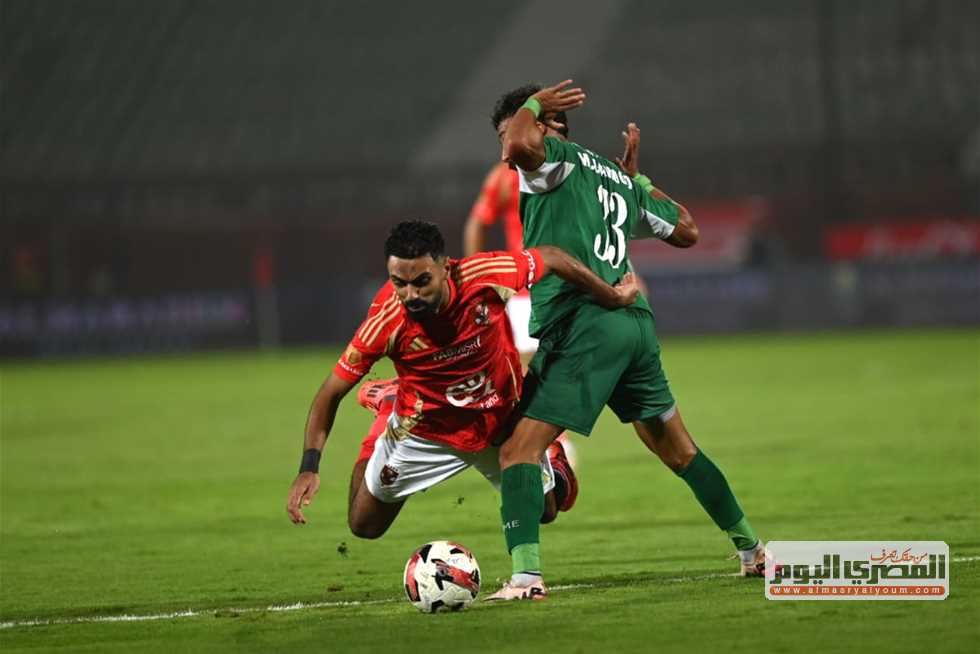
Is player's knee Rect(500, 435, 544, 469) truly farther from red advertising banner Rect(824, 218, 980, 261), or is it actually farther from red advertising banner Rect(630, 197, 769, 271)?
red advertising banner Rect(824, 218, 980, 261)

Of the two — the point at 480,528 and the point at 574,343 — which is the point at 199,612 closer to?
the point at 574,343

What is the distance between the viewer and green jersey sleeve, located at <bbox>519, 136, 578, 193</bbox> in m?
6.93

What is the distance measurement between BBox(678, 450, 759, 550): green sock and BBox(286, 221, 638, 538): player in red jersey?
86 centimetres

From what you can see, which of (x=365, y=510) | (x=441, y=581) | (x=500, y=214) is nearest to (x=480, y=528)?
(x=365, y=510)

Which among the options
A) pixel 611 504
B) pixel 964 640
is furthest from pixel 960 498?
pixel 964 640

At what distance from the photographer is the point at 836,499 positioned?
9.93 meters

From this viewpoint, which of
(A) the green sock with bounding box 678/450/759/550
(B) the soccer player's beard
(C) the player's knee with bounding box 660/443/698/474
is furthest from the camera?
(C) the player's knee with bounding box 660/443/698/474

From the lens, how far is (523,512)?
6.77 metres

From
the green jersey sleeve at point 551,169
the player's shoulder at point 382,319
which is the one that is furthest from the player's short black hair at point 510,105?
the player's shoulder at point 382,319

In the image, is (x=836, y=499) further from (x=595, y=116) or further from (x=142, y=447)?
(x=595, y=116)

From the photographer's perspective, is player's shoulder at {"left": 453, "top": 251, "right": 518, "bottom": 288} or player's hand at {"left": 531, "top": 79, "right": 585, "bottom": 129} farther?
player's hand at {"left": 531, "top": 79, "right": 585, "bottom": 129}

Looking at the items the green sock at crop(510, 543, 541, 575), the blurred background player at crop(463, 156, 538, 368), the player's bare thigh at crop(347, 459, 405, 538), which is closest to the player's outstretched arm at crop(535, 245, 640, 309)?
the green sock at crop(510, 543, 541, 575)

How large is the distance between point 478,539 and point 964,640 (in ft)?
12.9

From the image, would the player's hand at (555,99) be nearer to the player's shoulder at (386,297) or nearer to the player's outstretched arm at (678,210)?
the player's outstretched arm at (678,210)
